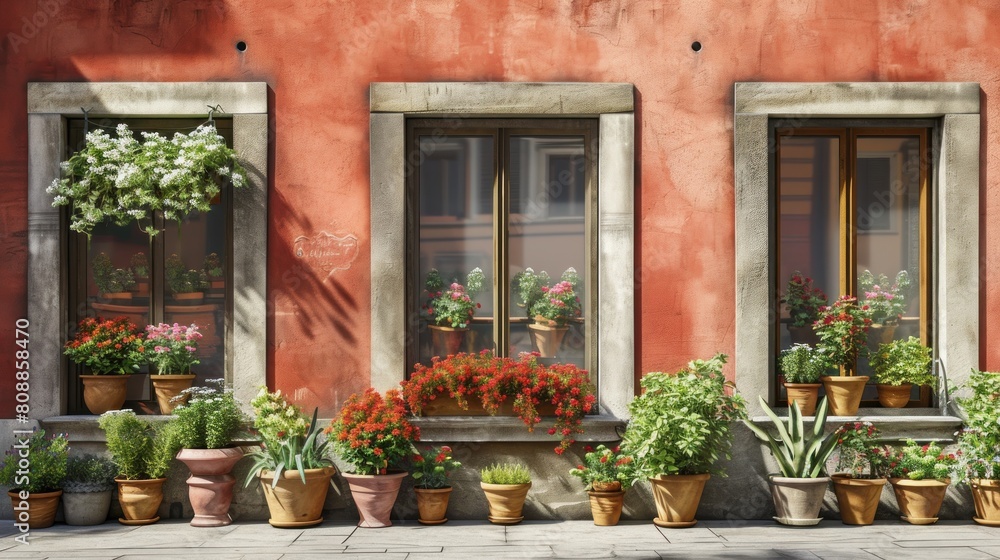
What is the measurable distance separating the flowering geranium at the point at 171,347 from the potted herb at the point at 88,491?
931 mm

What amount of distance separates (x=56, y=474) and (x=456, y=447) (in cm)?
321

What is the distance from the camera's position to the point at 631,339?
8.47 metres

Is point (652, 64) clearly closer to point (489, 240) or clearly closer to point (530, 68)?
point (530, 68)

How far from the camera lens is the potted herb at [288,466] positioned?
26.0 feet

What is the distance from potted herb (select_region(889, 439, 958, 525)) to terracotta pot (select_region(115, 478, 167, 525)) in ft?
19.7

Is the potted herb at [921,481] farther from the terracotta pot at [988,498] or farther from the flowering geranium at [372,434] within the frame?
the flowering geranium at [372,434]

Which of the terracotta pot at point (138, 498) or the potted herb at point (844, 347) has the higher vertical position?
the potted herb at point (844, 347)

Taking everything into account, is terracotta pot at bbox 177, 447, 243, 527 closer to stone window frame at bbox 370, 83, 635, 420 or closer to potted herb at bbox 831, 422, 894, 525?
stone window frame at bbox 370, 83, 635, 420

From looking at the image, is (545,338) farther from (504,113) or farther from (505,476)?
(504,113)

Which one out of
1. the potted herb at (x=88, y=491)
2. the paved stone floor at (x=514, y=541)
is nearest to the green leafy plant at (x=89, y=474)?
the potted herb at (x=88, y=491)

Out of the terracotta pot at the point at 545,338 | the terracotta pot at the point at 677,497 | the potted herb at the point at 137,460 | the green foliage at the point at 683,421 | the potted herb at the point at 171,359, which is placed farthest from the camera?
the terracotta pot at the point at 545,338

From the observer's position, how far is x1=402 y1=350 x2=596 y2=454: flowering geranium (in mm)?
8125

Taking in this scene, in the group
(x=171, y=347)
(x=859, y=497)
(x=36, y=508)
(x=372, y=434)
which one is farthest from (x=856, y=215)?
(x=36, y=508)

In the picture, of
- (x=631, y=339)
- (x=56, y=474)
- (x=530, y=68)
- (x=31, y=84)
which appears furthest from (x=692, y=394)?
(x=31, y=84)
